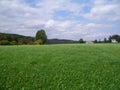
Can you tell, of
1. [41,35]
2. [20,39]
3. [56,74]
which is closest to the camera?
[56,74]

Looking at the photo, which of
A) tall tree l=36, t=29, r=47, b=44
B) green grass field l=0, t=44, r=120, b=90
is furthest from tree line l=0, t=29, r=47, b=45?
green grass field l=0, t=44, r=120, b=90

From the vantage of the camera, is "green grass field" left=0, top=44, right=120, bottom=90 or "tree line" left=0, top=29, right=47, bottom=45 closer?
"green grass field" left=0, top=44, right=120, bottom=90

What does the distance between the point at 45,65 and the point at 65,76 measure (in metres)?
2.39

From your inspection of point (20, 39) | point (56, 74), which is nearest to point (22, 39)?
point (20, 39)

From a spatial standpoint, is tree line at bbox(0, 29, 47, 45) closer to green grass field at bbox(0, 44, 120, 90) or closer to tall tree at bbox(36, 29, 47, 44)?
tall tree at bbox(36, 29, 47, 44)

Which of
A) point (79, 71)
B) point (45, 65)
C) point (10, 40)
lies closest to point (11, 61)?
point (45, 65)

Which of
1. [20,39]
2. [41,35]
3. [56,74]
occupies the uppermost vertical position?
[41,35]

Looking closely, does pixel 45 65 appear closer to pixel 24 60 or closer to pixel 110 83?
pixel 24 60

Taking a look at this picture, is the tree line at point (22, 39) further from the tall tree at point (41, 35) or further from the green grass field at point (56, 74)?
the green grass field at point (56, 74)

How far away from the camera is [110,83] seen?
1231 centimetres

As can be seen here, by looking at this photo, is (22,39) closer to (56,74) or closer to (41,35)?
(41,35)

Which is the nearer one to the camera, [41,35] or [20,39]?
[20,39]

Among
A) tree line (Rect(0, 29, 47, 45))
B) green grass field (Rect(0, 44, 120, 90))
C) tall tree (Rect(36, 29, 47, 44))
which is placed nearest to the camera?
green grass field (Rect(0, 44, 120, 90))

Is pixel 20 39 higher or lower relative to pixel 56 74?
higher
